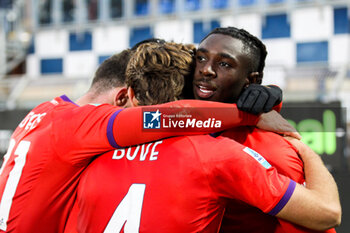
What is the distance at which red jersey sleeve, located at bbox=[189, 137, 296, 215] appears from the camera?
0.86m

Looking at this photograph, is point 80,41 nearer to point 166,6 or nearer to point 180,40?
point 166,6

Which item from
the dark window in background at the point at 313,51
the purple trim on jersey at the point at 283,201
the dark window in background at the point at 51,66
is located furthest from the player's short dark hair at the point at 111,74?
the dark window in background at the point at 51,66

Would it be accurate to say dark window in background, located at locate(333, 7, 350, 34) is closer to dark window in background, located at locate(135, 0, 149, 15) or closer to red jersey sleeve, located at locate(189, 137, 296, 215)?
dark window in background, located at locate(135, 0, 149, 15)

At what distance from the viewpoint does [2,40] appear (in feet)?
18.2

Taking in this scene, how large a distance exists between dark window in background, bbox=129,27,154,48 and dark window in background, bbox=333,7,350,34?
7.02ft

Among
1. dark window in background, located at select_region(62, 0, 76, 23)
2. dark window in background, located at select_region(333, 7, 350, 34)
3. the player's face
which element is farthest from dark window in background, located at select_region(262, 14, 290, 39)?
the player's face

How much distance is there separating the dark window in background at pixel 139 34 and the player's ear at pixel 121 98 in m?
3.69

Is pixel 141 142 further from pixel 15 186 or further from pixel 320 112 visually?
pixel 320 112

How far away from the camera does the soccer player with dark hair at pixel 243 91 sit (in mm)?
987

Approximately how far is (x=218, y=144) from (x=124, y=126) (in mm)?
229

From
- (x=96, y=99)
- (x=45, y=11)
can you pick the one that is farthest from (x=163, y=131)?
(x=45, y=11)

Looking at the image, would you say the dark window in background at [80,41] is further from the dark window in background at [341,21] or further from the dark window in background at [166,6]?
the dark window in background at [341,21]

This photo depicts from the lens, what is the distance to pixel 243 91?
1100 millimetres

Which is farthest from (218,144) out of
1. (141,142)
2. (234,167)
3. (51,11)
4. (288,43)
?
(51,11)
